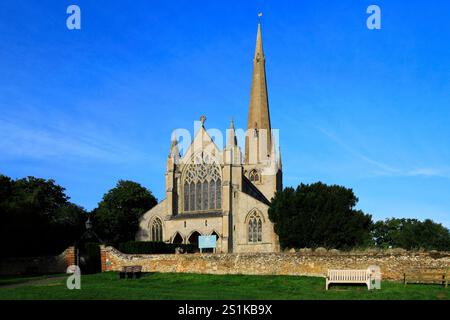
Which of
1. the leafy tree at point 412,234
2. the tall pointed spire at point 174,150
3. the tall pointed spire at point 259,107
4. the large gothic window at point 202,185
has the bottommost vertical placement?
the leafy tree at point 412,234

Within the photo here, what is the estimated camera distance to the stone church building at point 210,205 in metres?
58.5

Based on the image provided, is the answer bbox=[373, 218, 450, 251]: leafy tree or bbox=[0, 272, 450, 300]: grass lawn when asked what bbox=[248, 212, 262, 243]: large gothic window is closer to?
bbox=[0, 272, 450, 300]: grass lawn

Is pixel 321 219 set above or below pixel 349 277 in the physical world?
above

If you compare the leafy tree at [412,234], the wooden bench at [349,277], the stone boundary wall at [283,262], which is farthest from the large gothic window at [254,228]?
the wooden bench at [349,277]

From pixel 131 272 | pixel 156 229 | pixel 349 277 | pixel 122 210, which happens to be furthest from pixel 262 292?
pixel 122 210

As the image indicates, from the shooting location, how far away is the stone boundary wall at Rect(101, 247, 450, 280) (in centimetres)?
2728

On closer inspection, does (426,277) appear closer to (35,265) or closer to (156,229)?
(35,265)

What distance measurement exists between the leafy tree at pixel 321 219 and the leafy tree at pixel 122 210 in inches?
715

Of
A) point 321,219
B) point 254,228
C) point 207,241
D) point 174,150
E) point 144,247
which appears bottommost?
point 144,247

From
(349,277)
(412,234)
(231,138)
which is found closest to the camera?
(349,277)

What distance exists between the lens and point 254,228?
58.9 meters

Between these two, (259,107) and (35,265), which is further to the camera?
(259,107)

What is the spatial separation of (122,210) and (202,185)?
969 centimetres

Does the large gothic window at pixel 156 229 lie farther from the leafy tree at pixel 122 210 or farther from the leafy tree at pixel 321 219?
the leafy tree at pixel 321 219
